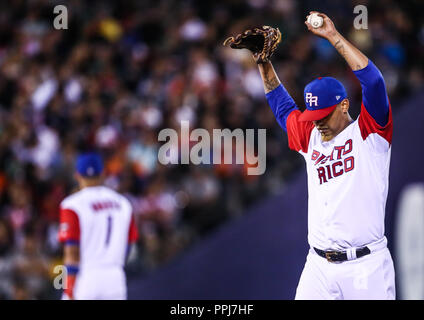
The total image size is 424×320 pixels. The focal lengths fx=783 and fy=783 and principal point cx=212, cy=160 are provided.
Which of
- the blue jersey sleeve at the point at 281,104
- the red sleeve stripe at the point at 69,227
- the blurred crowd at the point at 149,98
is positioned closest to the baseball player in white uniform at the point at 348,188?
the blue jersey sleeve at the point at 281,104

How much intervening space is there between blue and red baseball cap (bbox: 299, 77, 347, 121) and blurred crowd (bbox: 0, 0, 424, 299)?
3.85m

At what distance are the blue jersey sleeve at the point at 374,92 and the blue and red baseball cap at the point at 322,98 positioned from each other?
305mm

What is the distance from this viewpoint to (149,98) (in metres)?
11.1

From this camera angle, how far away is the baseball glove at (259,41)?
17.5 ft

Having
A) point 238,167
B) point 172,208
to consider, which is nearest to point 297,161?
point 238,167

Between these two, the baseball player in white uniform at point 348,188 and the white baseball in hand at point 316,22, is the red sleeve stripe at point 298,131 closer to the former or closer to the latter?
the baseball player in white uniform at point 348,188

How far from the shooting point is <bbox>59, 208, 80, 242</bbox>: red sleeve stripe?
6367 millimetres

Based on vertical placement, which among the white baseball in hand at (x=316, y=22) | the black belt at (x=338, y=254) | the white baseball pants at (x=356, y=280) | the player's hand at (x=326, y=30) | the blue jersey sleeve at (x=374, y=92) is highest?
the white baseball in hand at (x=316, y=22)

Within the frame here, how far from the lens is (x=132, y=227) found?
6.70 metres

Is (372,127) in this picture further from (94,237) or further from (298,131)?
(94,237)

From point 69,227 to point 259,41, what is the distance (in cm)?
224

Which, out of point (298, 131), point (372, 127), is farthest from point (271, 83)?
point (372, 127)

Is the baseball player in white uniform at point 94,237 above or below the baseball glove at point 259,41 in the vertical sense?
below
